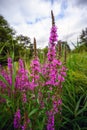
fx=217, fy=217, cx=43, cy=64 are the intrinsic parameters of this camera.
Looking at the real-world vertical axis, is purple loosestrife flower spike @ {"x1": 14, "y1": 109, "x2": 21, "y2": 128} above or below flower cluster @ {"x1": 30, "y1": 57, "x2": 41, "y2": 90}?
below

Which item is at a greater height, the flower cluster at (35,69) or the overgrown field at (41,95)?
the flower cluster at (35,69)

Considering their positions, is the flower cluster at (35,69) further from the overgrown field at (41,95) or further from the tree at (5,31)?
the tree at (5,31)

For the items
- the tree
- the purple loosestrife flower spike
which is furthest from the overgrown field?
the tree

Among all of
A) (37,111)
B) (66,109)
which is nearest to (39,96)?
(37,111)

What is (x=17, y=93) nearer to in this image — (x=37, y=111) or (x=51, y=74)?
(x=37, y=111)

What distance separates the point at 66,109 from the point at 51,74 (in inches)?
48.2

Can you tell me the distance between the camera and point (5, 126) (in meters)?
2.76

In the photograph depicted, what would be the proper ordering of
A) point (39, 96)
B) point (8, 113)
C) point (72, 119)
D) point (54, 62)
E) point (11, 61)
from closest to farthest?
1. point (54, 62)
2. point (39, 96)
3. point (8, 113)
4. point (11, 61)
5. point (72, 119)

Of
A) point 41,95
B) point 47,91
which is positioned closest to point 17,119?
point 41,95

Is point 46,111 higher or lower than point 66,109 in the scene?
higher

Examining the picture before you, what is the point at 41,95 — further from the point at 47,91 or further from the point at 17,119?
the point at 17,119

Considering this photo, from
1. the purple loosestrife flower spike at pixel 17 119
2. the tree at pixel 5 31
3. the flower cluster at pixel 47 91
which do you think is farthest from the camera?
the tree at pixel 5 31

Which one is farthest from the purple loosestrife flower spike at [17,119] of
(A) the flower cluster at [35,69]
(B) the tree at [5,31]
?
(B) the tree at [5,31]

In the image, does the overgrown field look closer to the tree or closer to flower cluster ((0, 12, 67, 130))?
flower cluster ((0, 12, 67, 130))
